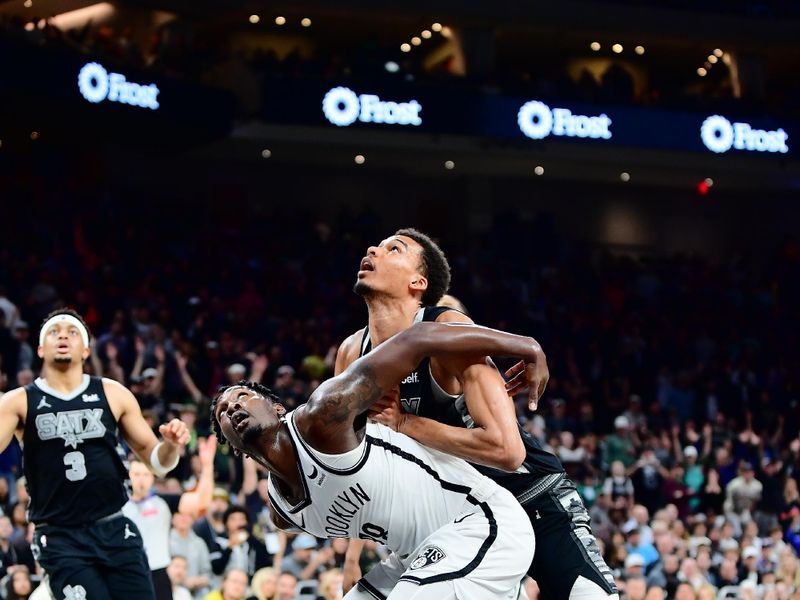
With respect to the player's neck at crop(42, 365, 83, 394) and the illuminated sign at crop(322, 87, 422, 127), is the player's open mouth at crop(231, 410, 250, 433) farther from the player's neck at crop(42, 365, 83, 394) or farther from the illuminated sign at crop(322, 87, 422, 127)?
the illuminated sign at crop(322, 87, 422, 127)

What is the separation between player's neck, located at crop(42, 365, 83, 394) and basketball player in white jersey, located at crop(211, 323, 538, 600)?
2.01 metres

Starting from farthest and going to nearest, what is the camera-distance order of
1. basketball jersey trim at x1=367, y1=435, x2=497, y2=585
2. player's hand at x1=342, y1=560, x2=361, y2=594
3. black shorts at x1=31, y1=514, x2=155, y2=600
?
1. black shorts at x1=31, y1=514, x2=155, y2=600
2. player's hand at x1=342, y1=560, x2=361, y2=594
3. basketball jersey trim at x1=367, y1=435, x2=497, y2=585

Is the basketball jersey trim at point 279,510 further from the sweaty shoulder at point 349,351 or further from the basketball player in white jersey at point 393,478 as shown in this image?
the sweaty shoulder at point 349,351

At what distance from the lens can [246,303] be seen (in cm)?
2067

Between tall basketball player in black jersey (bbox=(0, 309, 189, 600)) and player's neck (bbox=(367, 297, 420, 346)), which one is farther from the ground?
player's neck (bbox=(367, 297, 420, 346))

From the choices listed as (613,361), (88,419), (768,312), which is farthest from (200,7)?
(88,419)

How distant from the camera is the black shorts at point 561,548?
5984 mm

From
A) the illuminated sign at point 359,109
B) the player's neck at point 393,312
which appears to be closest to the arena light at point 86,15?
the illuminated sign at point 359,109

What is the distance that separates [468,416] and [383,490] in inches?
25.0

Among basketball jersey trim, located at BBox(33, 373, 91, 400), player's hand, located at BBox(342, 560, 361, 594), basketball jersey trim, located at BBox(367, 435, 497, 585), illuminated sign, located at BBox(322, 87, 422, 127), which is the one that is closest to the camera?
basketball jersey trim, located at BBox(367, 435, 497, 585)

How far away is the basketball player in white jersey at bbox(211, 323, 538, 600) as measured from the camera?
5008mm

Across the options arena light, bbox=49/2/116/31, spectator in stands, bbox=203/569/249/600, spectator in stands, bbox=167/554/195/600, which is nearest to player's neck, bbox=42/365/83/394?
spectator in stands, bbox=203/569/249/600

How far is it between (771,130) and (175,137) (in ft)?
43.5

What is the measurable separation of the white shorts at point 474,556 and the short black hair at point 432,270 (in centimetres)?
109
